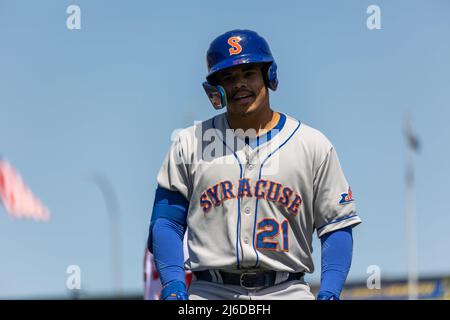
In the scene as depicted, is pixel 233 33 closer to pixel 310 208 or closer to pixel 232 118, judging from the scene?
pixel 232 118

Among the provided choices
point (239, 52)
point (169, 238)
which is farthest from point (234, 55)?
point (169, 238)

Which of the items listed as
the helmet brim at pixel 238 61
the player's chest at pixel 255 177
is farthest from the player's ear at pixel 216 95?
the player's chest at pixel 255 177

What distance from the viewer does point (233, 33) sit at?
7141mm

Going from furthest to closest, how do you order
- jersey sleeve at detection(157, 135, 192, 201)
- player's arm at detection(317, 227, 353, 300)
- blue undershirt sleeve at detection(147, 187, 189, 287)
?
jersey sleeve at detection(157, 135, 192, 201), blue undershirt sleeve at detection(147, 187, 189, 287), player's arm at detection(317, 227, 353, 300)

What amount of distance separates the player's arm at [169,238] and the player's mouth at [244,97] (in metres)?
0.67

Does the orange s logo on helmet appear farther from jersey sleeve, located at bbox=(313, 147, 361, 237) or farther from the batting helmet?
jersey sleeve, located at bbox=(313, 147, 361, 237)

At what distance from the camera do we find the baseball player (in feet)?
22.6

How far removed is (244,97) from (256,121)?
21 centimetres

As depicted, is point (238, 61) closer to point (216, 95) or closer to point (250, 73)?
point (250, 73)

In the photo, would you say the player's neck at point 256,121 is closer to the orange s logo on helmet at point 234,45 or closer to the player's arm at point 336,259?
the orange s logo on helmet at point 234,45

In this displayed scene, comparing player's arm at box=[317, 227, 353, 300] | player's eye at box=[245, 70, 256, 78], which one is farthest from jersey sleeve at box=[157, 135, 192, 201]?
player's arm at box=[317, 227, 353, 300]

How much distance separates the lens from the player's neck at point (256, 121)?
7.14 m

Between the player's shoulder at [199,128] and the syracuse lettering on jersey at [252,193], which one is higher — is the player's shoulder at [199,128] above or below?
above
